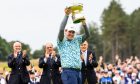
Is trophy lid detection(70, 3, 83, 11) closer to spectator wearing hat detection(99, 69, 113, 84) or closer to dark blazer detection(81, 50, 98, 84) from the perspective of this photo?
dark blazer detection(81, 50, 98, 84)

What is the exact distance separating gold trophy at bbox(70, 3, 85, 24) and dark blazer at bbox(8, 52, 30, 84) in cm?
265

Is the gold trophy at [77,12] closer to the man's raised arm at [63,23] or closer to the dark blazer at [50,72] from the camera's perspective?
the man's raised arm at [63,23]

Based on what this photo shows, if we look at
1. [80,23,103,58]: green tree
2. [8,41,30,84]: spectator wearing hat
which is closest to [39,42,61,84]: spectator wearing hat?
[8,41,30,84]: spectator wearing hat

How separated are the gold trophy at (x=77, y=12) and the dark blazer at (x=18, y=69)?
265cm

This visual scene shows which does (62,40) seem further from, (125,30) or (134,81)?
(125,30)

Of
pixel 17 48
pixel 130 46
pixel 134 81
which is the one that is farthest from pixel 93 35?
pixel 17 48

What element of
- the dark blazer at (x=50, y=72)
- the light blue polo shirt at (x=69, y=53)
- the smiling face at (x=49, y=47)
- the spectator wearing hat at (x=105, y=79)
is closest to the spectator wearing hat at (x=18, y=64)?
the smiling face at (x=49, y=47)

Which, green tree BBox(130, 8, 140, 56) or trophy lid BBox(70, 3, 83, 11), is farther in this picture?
green tree BBox(130, 8, 140, 56)

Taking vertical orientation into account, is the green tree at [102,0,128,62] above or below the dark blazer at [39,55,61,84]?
above

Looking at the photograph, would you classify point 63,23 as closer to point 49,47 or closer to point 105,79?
point 49,47

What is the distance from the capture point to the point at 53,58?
15305 millimetres

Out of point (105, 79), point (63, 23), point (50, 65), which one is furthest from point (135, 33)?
point (63, 23)

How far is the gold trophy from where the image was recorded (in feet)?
41.0

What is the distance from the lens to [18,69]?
→ 1488 centimetres
